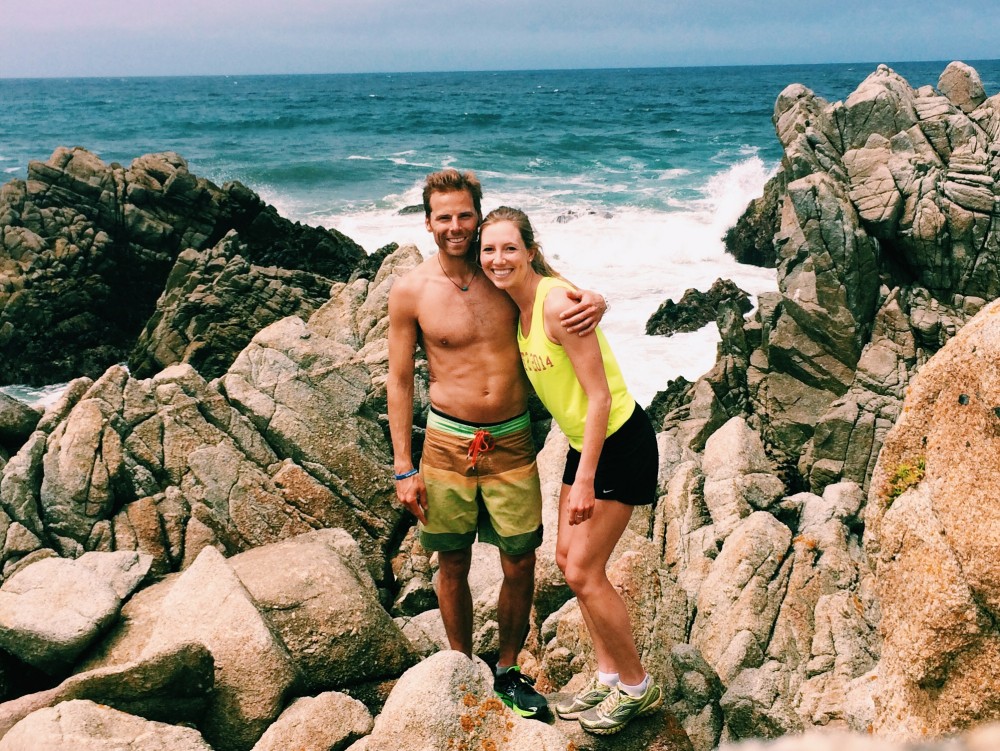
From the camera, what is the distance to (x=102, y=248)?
24.7 metres

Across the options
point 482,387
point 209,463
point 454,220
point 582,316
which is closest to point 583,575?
point 482,387

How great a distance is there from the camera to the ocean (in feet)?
97.6

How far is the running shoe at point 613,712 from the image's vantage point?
4.89 meters

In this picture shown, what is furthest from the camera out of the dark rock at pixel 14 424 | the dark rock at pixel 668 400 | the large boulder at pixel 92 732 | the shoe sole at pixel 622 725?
the dark rock at pixel 668 400

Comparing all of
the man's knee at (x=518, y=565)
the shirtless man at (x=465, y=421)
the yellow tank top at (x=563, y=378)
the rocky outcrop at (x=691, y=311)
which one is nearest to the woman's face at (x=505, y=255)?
the yellow tank top at (x=563, y=378)

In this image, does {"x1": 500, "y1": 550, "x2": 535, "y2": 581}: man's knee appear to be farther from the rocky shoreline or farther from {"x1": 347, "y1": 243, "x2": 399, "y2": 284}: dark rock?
{"x1": 347, "y1": 243, "x2": 399, "y2": 284}: dark rock

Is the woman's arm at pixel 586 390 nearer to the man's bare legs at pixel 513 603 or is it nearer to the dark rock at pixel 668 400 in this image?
the man's bare legs at pixel 513 603

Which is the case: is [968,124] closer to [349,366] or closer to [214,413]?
[349,366]

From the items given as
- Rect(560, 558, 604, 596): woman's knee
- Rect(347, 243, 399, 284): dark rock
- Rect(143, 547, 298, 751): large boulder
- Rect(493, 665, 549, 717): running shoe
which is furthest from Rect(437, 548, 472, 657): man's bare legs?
Rect(347, 243, 399, 284): dark rock

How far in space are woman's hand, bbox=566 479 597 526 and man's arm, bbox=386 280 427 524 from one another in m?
1.24

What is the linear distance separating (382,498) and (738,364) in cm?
928

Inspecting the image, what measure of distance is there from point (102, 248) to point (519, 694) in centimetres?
2368

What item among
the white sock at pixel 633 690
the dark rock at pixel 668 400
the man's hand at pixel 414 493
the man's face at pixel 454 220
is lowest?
the dark rock at pixel 668 400

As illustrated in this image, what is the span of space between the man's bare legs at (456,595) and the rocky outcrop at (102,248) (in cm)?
1728
